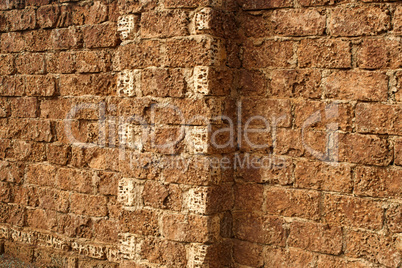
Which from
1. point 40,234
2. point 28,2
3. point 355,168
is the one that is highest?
point 28,2

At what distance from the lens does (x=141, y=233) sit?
2561mm

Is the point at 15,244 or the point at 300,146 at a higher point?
the point at 300,146

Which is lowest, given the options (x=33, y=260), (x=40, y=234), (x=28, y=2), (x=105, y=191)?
(x=33, y=260)

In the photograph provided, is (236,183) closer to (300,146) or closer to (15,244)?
(300,146)

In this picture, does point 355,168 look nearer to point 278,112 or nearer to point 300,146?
point 300,146

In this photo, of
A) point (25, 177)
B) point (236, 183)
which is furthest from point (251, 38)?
point (25, 177)

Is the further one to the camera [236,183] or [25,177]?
[25,177]

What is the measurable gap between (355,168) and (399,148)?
0.23 metres

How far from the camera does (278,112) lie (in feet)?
7.98

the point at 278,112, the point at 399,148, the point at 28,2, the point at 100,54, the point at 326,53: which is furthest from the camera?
the point at 28,2

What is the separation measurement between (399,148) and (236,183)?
91cm

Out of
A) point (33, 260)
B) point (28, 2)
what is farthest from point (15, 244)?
point (28, 2)

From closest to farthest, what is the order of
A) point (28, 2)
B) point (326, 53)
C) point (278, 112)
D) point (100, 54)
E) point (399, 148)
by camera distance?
point (399, 148)
point (326, 53)
point (278, 112)
point (100, 54)
point (28, 2)

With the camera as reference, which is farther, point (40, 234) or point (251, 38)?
point (40, 234)
